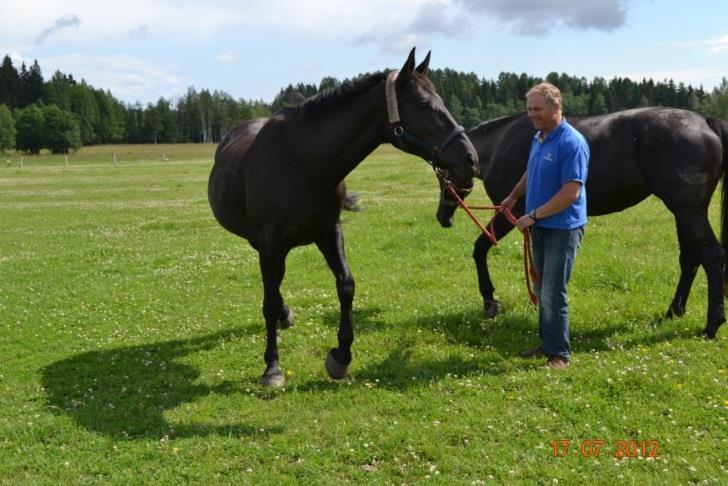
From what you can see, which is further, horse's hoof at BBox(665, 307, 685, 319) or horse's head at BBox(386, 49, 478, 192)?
horse's hoof at BBox(665, 307, 685, 319)

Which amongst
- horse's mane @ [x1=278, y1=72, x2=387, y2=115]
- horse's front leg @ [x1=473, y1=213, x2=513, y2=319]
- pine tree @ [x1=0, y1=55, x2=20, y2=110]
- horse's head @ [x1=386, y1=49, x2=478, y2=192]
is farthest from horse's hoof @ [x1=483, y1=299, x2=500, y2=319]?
pine tree @ [x1=0, y1=55, x2=20, y2=110]

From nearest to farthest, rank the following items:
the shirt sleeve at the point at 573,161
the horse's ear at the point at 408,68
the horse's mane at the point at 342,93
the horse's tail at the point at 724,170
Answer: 1. the horse's ear at the point at 408,68
2. the shirt sleeve at the point at 573,161
3. the horse's mane at the point at 342,93
4. the horse's tail at the point at 724,170

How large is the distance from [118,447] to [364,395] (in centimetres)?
223

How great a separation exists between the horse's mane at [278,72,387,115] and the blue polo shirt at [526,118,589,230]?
5.63ft

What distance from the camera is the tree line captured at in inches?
4638

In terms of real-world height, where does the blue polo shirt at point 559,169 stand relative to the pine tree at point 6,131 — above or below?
below

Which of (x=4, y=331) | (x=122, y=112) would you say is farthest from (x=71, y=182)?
(x=122, y=112)

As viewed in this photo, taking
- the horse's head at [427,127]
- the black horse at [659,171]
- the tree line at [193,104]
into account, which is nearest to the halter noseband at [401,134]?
the horse's head at [427,127]

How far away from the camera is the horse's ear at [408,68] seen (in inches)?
202

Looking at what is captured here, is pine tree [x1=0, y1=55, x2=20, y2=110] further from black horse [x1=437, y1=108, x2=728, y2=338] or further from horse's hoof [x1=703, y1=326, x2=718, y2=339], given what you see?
horse's hoof [x1=703, y1=326, x2=718, y2=339]

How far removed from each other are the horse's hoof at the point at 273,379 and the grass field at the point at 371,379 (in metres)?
0.12

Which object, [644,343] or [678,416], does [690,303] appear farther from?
[678,416]

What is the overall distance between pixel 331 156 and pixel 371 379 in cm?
236

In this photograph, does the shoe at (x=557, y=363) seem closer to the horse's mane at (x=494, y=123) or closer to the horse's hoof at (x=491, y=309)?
the horse's hoof at (x=491, y=309)
